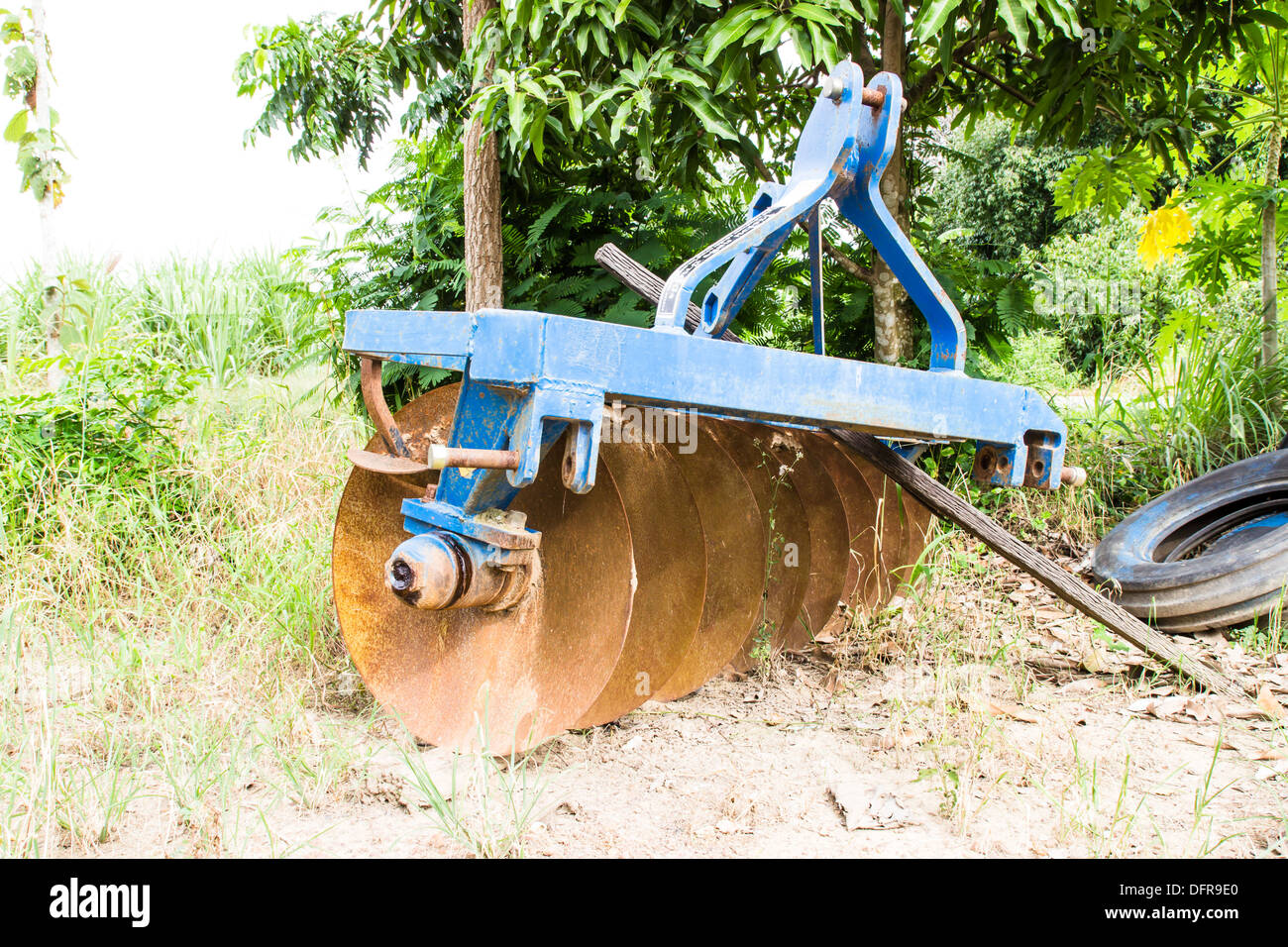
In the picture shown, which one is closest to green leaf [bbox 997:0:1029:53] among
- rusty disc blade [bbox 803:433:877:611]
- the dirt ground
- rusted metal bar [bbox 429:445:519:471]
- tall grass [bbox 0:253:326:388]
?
rusty disc blade [bbox 803:433:877:611]

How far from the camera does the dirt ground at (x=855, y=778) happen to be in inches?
66.4

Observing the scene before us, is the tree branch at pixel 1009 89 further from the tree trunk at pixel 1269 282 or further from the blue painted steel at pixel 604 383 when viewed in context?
the blue painted steel at pixel 604 383

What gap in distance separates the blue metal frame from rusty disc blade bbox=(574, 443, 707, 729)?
1.38 ft

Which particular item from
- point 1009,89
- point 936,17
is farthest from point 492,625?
point 1009,89

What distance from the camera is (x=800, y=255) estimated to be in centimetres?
462

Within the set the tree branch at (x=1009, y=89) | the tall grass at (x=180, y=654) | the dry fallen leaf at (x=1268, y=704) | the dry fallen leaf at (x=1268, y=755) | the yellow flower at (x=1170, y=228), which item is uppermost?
the tree branch at (x=1009, y=89)

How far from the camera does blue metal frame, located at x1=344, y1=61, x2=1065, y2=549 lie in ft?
5.48

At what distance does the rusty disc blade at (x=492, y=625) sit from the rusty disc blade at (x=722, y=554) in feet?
1.59

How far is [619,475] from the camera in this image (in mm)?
2361

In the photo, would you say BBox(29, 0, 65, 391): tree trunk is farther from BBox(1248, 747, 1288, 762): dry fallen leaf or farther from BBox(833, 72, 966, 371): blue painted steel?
BBox(1248, 747, 1288, 762): dry fallen leaf

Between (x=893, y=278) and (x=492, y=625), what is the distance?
258 cm

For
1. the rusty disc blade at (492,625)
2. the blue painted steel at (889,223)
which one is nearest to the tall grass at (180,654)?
the rusty disc blade at (492,625)

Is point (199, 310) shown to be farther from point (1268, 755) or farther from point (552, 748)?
point (1268, 755)

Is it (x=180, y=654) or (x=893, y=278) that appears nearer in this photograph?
(x=180, y=654)
